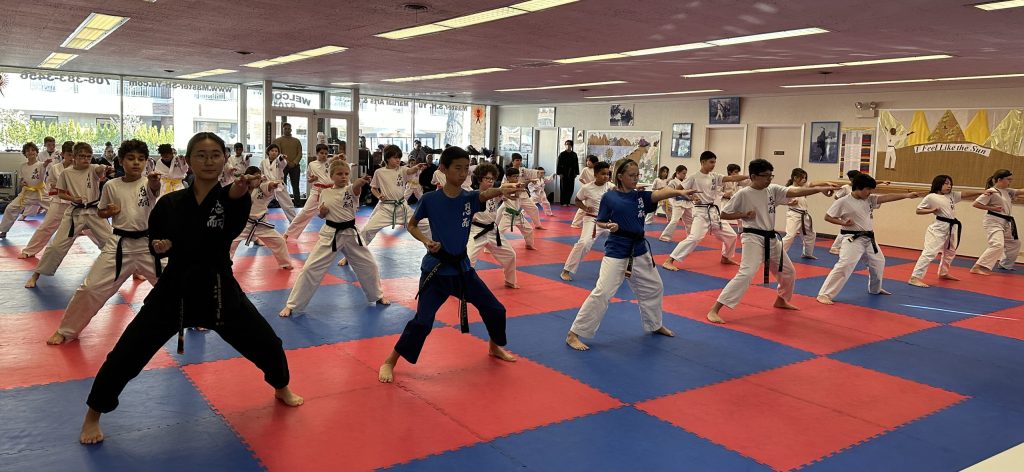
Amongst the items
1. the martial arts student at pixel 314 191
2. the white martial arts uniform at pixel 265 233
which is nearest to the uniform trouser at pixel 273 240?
the white martial arts uniform at pixel 265 233

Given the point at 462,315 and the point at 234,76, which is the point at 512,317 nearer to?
the point at 462,315

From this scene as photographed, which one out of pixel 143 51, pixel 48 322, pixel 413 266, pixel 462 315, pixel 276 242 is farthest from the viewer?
pixel 143 51

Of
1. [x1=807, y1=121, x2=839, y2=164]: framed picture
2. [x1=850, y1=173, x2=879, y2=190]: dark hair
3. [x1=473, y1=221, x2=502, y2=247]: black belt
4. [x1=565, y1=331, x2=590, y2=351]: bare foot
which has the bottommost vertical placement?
[x1=565, y1=331, x2=590, y2=351]: bare foot

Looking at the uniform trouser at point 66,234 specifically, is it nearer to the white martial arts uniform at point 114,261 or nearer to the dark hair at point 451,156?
the white martial arts uniform at point 114,261

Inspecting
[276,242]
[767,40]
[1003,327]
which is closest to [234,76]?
[276,242]

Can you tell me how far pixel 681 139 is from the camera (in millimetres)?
15961

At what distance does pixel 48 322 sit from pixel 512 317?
11.7 ft

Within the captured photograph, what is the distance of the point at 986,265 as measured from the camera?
9.31 metres

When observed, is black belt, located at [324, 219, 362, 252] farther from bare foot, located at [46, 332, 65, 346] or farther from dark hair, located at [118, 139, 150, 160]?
bare foot, located at [46, 332, 65, 346]

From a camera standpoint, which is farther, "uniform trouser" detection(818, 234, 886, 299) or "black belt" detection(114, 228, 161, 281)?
"uniform trouser" detection(818, 234, 886, 299)

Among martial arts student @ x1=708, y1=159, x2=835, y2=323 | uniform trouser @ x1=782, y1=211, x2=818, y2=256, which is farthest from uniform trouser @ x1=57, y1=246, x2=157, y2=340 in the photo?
uniform trouser @ x1=782, y1=211, x2=818, y2=256

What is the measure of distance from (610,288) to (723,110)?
10.8 m

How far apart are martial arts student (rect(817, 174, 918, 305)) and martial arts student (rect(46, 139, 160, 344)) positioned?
6051 mm

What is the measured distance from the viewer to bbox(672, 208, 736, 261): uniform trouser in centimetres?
889
